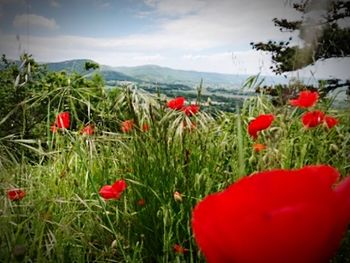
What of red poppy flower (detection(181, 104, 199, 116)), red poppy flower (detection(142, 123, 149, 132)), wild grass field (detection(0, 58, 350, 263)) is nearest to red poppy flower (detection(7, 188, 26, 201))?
wild grass field (detection(0, 58, 350, 263))

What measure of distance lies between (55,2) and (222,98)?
2.00 feet

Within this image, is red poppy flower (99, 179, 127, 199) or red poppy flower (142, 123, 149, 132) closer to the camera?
red poppy flower (99, 179, 127, 199)

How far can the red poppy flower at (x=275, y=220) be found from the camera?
0.26 metres

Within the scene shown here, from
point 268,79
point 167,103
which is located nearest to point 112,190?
point 167,103

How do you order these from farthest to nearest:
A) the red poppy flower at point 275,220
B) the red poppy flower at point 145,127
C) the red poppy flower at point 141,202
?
the red poppy flower at point 145,127 < the red poppy flower at point 141,202 < the red poppy flower at point 275,220

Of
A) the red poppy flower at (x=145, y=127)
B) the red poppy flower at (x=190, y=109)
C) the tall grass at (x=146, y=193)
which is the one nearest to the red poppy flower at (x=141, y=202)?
the tall grass at (x=146, y=193)

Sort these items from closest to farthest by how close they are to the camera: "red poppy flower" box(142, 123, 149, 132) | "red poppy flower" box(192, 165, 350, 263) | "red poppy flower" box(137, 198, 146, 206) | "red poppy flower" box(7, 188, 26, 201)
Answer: "red poppy flower" box(192, 165, 350, 263) < "red poppy flower" box(7, 188, 26, 201) < "red poppy flower" box(137, 198, 146, 206) < "red poppy flower" box(142, 123, 149, 132)

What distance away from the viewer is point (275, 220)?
0.84 feet

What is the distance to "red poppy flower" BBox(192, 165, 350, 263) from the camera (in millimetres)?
257

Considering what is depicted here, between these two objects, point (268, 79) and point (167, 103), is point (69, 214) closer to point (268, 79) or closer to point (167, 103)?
point (167, 103)

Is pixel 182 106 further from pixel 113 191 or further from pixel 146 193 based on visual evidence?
pixel 113 191

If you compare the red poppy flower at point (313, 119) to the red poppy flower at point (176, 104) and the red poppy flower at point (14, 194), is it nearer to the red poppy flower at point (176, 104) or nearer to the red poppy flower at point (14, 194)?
the red poppy flower at point (176, 104)

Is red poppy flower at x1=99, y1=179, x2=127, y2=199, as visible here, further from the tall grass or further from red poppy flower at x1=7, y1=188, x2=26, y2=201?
red poppy flower at x1=7, y1=188, x2=26, y2=201

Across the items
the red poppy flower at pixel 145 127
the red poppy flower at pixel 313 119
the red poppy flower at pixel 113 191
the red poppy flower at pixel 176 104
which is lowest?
the red poppy flower at pixel 113 191
